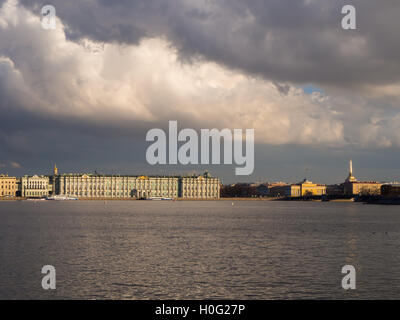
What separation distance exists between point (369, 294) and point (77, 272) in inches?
526

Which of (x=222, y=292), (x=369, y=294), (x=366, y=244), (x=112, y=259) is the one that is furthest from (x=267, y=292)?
(x=366, y=244)

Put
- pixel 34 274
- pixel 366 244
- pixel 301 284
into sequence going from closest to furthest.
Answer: pixel 301 284 < pixel 34 274 < pixel 366 244

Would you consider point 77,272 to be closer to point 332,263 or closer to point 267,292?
point 267,292

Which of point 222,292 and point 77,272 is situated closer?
point 222,292

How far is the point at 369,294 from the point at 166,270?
985 cm

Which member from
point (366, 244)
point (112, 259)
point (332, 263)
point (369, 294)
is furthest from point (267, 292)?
point (366, 244)

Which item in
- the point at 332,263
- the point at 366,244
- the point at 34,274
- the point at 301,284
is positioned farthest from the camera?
the point at 366,244

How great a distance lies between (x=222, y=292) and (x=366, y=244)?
21671 mm

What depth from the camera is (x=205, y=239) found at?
43031 millimetres
